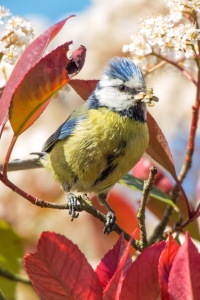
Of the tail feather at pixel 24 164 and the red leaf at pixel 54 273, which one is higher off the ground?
the red leaf at pixel 54 273

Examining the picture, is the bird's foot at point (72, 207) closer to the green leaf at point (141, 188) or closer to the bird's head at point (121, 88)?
the green leaf at point (141, 188)

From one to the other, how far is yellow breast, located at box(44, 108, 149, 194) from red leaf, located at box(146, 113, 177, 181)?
0.73ft

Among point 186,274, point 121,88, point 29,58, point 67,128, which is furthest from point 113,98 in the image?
point 186,274

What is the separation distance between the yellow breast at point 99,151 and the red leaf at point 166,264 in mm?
873

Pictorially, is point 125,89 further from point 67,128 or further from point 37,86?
point 37,86

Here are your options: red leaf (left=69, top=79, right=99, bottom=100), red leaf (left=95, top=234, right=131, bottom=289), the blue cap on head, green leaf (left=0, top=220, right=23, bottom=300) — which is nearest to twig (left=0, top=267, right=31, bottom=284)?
green leaf (left=0, top=220, right=23, bottom=300)

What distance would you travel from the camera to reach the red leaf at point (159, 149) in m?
1.49

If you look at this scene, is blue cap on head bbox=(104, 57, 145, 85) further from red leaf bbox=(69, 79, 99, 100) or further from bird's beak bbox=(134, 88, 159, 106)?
red leaf bbox=(69, 79, 99, 100)

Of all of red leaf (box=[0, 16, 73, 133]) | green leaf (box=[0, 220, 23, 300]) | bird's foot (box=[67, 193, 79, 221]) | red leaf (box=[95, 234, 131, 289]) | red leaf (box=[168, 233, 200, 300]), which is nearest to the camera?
red leaf (box=[168, 233, 200, 300])

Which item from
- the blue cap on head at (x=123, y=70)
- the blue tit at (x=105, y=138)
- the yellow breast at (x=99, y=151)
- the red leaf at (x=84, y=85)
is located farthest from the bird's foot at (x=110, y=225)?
the blue cap on head at (x=123, y=70)

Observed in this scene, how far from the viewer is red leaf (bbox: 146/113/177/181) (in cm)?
149

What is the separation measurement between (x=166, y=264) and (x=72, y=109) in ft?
7.61

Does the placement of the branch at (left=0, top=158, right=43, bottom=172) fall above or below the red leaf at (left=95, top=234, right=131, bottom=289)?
below

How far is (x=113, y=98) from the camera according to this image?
199 cm
